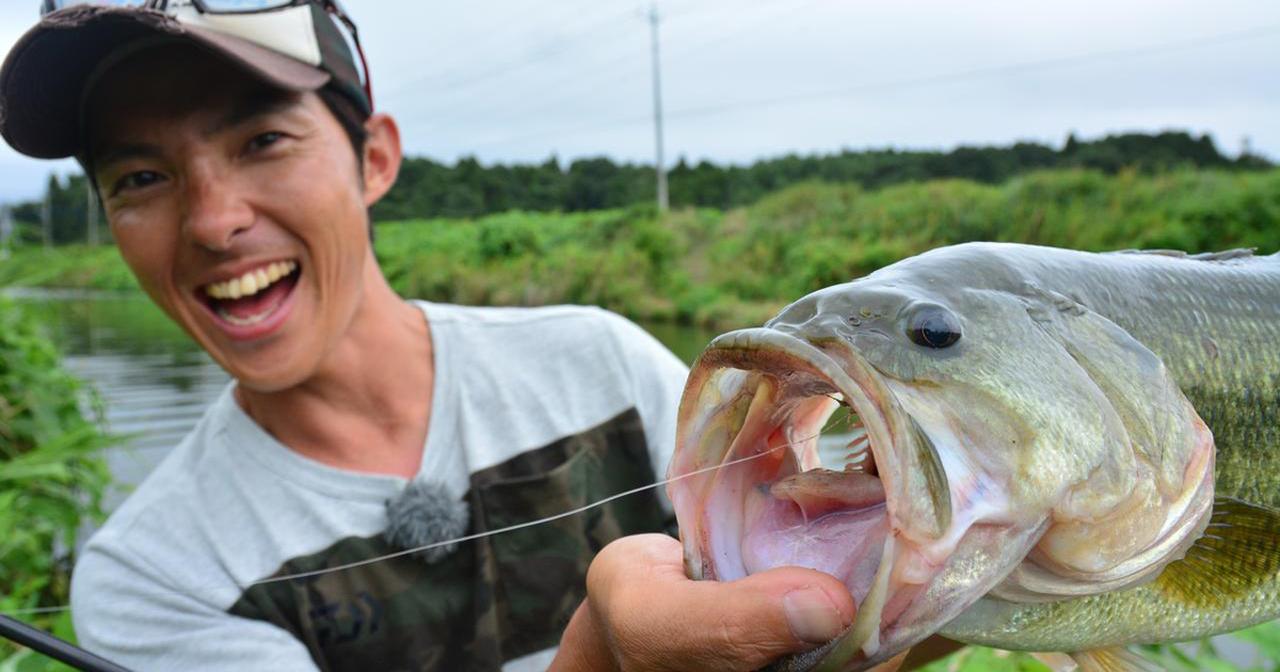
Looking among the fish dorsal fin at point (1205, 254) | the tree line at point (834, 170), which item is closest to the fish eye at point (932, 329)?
the fish dorsal fin at point (1205, 254)

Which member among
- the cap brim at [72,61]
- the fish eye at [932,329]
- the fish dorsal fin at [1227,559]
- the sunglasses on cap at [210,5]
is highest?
the sunglasses on cap at [210,5]

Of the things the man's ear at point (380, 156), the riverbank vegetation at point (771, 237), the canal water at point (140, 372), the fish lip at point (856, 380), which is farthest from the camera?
the riverbank vegetation at point (771, 237)

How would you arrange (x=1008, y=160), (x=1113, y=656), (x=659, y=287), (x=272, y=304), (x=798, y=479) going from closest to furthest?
(x=798, y=479) → (x=1113, y=656) → (x=272, y=304) → (x=1008, y=160) → (x=659, y=287)

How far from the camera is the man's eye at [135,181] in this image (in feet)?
7.85

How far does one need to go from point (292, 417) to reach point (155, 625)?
636 mm

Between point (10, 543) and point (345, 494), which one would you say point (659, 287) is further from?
point (345, 494)

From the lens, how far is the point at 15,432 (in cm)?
632

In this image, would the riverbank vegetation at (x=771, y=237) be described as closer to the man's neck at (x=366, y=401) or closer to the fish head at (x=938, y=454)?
the fish head at (x=938, y=454)

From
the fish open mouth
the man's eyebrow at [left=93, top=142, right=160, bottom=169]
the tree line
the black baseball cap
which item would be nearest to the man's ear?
the black baseball cap

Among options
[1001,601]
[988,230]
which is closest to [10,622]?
[1001,601]

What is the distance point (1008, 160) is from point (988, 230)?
5.86 m

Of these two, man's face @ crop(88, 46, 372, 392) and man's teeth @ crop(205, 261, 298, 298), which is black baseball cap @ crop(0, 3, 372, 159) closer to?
man's face @ crop(88, 46, 372, 392)

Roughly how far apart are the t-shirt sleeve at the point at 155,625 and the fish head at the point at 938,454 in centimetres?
168

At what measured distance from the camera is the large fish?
3.08ft
